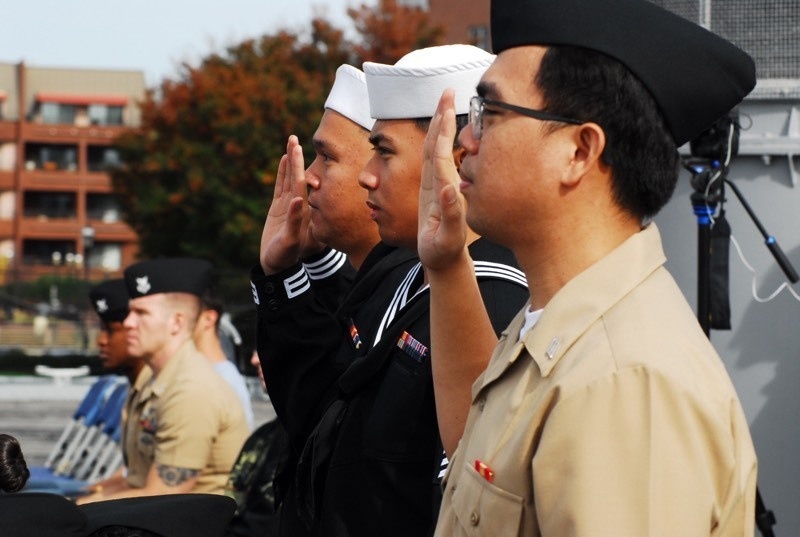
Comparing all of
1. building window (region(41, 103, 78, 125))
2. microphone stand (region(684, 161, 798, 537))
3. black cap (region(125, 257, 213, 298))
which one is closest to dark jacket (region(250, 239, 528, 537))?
microphone stand (region(684, 161, 798, 537))

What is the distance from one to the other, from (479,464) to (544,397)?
17 centimetres

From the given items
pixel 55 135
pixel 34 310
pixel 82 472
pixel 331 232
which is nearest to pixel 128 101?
pixel 55 135

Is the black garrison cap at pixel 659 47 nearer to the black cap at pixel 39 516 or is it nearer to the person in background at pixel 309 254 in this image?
the person in background at pixel 309 254

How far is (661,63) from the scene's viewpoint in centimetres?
200

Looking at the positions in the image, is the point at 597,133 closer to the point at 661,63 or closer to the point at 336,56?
the point at 661,63

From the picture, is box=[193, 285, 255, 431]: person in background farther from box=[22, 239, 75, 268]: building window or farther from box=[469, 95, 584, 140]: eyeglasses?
box=[22, 239, 75, 268]: building window

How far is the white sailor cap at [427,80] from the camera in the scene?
3105 mm

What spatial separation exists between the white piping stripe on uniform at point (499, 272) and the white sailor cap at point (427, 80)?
16.8 inches

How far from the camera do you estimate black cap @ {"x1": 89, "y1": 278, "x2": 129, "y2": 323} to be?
25.3ft

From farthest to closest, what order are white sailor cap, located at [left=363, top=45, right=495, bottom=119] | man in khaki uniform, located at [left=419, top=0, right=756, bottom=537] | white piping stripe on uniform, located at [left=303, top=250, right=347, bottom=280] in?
1. white piping stripe on uniform, located at [left=303, top=250, right=347, bottom=280]
2. white sailor cap, located at [left=363, top=45, right=495, bottom=119]
3. man in khaki uniform, located at [left=419, top=0, right=756, bottom=537]

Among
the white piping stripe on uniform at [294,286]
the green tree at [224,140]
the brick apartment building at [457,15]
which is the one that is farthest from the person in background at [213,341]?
the brick apartment building at [457,15]

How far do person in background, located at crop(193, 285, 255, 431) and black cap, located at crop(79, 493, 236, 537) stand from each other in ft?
12.7

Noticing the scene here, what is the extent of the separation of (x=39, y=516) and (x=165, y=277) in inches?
167

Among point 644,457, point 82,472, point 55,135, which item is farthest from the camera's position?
point 55,135
